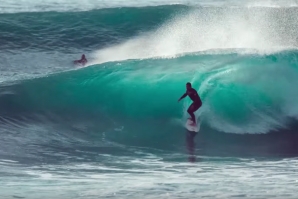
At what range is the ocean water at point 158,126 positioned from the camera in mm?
10625

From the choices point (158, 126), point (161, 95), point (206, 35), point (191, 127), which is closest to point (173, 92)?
point (161, 95)

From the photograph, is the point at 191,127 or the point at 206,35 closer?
the point at 191,127

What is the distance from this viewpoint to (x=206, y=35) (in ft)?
89.4

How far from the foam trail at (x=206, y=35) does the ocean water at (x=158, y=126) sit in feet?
0.54

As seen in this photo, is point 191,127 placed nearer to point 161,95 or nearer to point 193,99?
point 193,99

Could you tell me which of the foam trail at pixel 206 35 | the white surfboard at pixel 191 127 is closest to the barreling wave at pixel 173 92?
the white surfboard at pixel 191 127

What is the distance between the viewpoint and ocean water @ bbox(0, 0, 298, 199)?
34.9 feet

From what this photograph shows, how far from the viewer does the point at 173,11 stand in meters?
34.7

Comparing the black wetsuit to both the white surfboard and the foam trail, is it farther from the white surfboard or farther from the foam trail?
the foam trail

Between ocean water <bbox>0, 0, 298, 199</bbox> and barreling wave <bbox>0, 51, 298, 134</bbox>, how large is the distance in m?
0.03

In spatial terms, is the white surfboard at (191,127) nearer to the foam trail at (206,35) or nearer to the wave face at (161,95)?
the wave face at (161,95)

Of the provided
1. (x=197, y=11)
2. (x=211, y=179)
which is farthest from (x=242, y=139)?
(x=197, y=11)

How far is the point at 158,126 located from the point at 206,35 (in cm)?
1182

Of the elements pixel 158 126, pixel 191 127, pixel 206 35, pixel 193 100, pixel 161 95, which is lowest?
pixel 191 127
